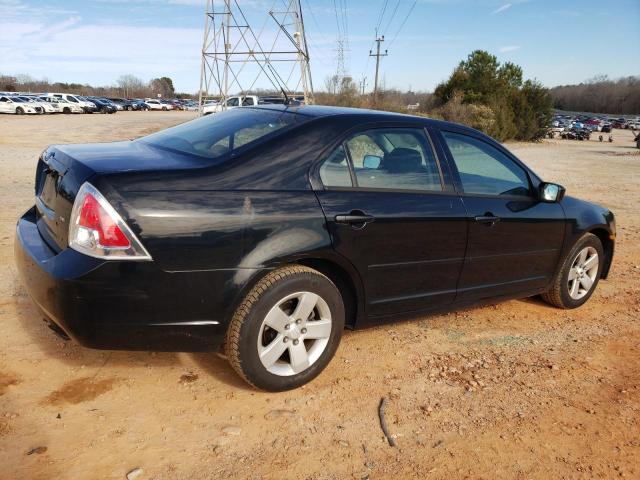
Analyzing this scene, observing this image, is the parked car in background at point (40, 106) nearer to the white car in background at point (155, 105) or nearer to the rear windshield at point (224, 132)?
the white car in background at point (155, 105)

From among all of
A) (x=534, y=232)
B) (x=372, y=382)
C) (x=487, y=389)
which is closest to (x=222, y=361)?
(x=372, y=382)

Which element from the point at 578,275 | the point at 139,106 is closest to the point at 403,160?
the point at 578,275

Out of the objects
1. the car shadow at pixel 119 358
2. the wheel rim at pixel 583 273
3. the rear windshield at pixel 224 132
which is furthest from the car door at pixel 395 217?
the wheel rim at pixel 583 273

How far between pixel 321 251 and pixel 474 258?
1316 mm

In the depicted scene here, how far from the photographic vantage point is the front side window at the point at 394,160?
10.5 ft

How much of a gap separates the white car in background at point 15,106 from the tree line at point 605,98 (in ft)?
392

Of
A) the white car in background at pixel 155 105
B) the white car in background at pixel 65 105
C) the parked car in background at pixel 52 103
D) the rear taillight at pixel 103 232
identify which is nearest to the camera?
the rear taillight at pixel 103 232

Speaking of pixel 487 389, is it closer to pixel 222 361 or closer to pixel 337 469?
pixel 337 469

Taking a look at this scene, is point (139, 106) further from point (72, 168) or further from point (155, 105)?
point (72, 168)

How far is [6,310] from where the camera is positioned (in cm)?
387

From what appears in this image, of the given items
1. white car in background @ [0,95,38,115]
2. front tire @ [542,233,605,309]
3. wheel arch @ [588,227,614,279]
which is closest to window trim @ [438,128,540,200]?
front tire @ [542,233,605,309]

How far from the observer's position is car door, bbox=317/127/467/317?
3.03 m

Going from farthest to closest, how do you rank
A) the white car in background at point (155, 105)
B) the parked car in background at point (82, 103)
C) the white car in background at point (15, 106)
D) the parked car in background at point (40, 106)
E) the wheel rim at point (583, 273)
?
the white car in background at point (155, 105) → the parked car in background at point (82, 103) → the parked car in background at point (40, 106) → the white car in background at point (15, 106) → the wheel rim at point (583, 273)

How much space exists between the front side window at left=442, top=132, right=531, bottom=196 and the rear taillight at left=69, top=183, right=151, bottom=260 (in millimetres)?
2271
